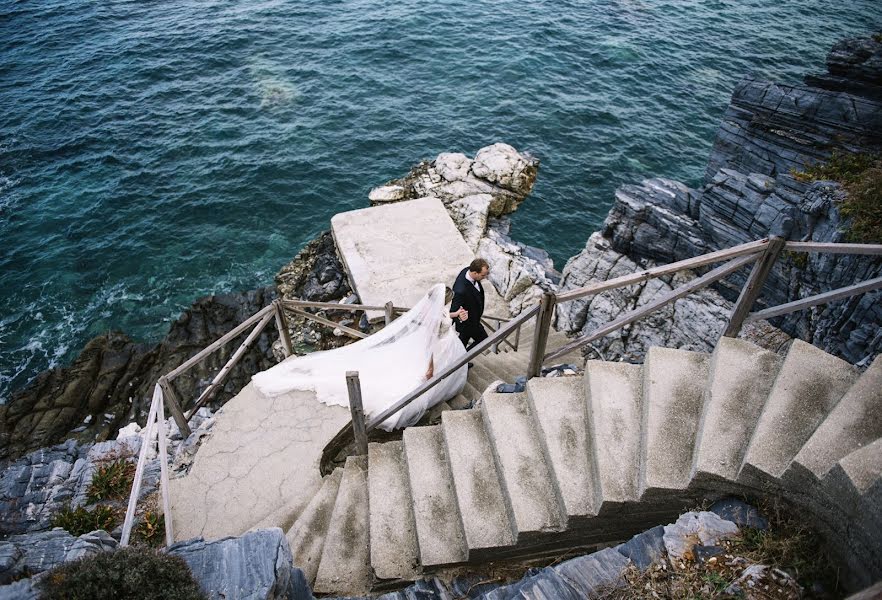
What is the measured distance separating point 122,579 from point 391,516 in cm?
283

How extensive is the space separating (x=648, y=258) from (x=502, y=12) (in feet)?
88.8

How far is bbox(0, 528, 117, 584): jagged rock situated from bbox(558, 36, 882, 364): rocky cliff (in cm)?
981

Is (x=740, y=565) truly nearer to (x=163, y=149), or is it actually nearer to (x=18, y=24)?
(x=163, y=149)

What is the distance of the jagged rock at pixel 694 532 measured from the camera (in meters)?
4.18

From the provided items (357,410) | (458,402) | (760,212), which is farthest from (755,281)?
(760,212)

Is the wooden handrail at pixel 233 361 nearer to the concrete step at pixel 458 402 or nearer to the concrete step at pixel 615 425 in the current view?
the concrete step at pixel 458 402

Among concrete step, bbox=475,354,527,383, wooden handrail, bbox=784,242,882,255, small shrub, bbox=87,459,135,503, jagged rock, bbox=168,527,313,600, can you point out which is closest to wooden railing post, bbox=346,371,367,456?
jagged rock, bbox=168,527,313,600

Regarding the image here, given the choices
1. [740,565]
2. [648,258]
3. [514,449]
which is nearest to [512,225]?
[648,258]

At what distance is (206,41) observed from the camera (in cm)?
2961

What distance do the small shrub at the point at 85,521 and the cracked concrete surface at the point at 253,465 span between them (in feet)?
3.15

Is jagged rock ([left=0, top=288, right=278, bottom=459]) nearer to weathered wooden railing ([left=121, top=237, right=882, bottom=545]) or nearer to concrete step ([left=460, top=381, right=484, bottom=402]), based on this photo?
concrete step ([left=460, top=381, right=484, bottom=402])

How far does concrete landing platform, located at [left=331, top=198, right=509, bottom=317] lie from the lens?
41.2 ft

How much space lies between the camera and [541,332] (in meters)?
5.81

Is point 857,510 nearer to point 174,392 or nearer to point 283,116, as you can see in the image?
point 174,392
